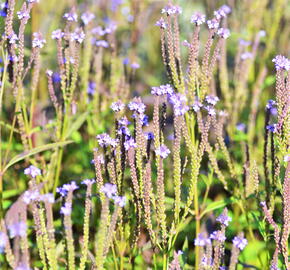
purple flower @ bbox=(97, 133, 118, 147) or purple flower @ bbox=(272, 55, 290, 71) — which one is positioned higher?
purple flower @ bbox=(272, 55, 290, 71)

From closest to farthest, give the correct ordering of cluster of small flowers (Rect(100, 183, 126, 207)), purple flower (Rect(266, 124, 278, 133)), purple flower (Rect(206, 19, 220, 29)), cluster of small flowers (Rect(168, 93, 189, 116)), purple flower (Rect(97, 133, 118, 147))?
1. cluster of small flowers (Rect(100, 183, 126, 207))
2. cluster of small flowers (Rect(168, 93, 189, 116))
3. purple flower (Rect(97, 133, 118, 147))
4. purple flower (Rect(266, 124, 278, 133))
5. purple flower (Rect(206, 19, 220, 29))

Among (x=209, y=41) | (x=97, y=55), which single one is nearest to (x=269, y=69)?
(x=97, y=55)

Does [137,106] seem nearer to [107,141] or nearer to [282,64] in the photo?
[107,141]

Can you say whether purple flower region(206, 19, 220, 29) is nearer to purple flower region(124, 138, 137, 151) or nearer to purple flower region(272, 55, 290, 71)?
purple flower region(272, 55, 290, 71)

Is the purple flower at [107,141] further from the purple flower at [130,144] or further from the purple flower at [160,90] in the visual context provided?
the purple flower at [160,90]

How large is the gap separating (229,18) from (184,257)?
2.83 metres

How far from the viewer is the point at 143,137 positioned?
2.27 m

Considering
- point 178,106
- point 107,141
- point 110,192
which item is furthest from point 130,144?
point 110,192

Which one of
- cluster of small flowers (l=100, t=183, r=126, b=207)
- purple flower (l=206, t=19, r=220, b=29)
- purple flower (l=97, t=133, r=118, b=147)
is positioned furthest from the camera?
purple flower (l=206, t=19, r=220, b=29)

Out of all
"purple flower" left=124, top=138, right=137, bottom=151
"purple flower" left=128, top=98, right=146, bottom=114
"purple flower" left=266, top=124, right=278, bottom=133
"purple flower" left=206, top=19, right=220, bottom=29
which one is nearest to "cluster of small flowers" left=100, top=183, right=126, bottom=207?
"purple flower" left=124, top=138, right=137, bottom=151

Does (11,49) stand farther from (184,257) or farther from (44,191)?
(184,257)

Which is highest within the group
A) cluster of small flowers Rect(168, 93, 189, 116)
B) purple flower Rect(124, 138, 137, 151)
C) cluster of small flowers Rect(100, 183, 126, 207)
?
cluster of small flowers Rect(168, 93, 189, 116)

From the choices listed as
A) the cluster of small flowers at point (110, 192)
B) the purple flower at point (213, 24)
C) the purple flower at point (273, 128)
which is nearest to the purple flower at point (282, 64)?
the purple flower at point (273, 128)

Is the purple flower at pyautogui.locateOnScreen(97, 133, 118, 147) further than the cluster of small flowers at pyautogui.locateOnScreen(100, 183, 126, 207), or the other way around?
the purple flower at pyautogui.locateOnScreen(97, 133, 118, 147)
